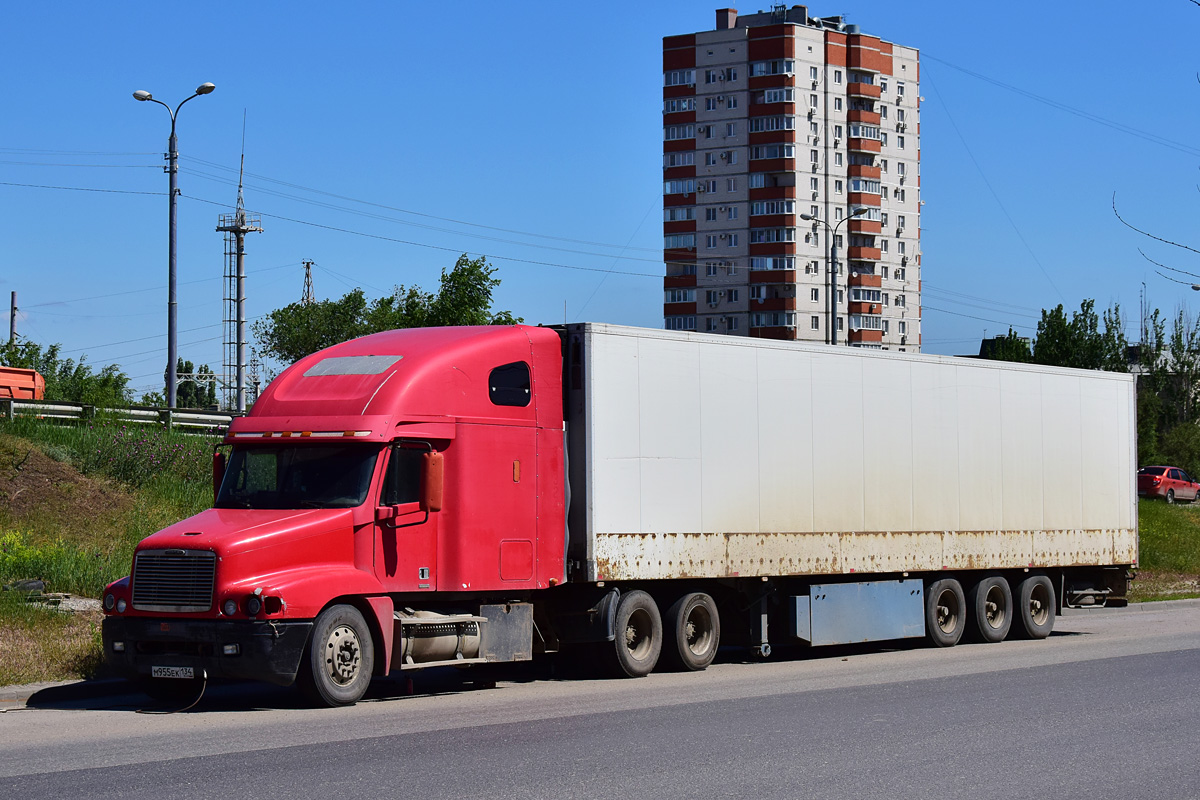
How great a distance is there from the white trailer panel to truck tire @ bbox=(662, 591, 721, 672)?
19.1 inches

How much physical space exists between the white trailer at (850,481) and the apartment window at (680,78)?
10169cm

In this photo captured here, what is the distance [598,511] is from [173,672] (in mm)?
4651

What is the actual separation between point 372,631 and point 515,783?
4.69m

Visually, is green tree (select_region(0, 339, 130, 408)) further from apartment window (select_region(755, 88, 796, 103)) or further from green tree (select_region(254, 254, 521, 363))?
apartment window (select_region(755, 88, 796, 103))

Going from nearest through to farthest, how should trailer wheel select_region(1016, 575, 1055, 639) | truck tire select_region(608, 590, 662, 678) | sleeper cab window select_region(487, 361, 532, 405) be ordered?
1. sleeper cab window select_region(487, 361, 532, 405)
2. truck tire select_region(608, 590, 662, 678)
3. trailer wheel select_region(1016, 575, 1055, 639)

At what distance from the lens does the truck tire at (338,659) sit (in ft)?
41.4

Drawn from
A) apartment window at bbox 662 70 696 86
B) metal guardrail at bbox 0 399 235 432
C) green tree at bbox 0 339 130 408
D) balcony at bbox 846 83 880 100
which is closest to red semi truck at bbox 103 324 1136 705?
metal guardrail at bbox 0 399 235 432

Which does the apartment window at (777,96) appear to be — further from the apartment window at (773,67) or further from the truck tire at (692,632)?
the truck tire at (692,632)

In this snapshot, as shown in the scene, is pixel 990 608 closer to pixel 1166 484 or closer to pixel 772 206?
pixel 1166 484

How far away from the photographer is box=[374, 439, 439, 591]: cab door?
13492mm

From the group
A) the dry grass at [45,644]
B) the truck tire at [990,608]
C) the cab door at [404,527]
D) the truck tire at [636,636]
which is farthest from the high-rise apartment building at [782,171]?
the cab door at [404,527]

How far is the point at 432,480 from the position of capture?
1356 cm

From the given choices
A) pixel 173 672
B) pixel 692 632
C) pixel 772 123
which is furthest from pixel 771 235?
pixel 173 672

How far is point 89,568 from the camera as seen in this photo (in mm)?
18734
